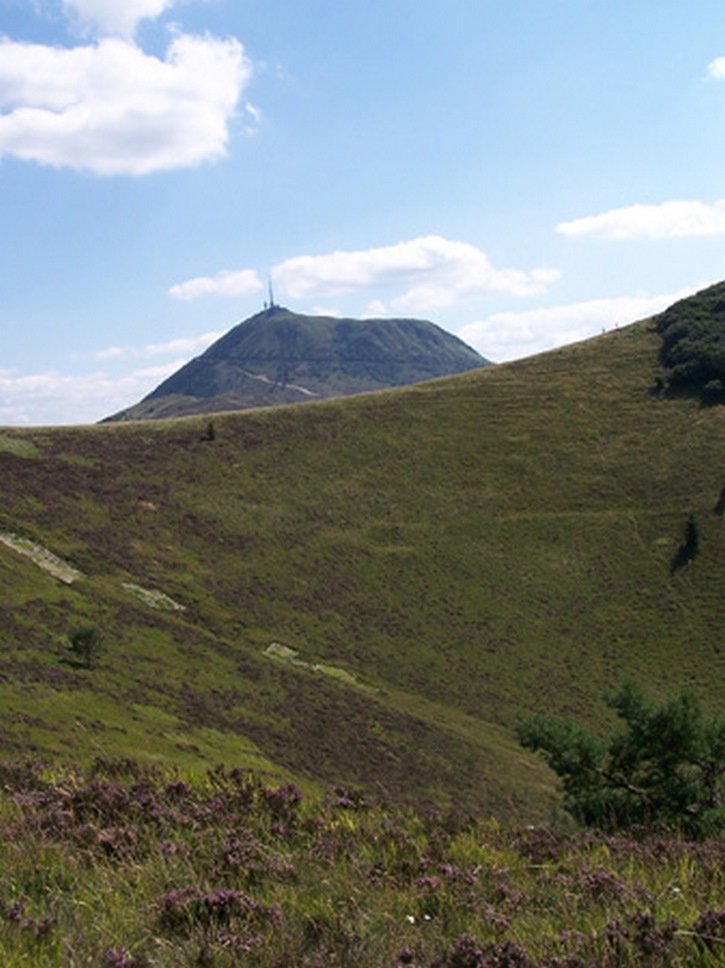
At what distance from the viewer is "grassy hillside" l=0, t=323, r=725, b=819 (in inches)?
1725

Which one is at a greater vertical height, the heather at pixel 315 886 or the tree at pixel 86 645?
the heather at pixel 315 886

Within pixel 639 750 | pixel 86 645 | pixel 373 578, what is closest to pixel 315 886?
pixel 639 750

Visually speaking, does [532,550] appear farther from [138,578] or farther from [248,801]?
[248,801]

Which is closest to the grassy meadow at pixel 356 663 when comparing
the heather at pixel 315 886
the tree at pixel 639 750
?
the heather at pixel 315 886

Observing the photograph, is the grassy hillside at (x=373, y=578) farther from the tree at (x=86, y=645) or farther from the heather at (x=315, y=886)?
the heather at (x=315, y=886)

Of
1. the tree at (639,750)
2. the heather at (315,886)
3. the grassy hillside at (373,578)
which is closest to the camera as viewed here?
the heather at (315,886)

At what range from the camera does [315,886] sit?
5.19 metres

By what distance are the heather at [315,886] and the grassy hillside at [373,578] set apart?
25841 millimetres

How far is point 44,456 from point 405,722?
54.7 meters

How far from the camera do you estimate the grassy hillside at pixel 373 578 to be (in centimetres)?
4381

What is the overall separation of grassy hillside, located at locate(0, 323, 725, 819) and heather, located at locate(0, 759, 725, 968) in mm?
25841

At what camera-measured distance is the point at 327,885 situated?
16.9 ft

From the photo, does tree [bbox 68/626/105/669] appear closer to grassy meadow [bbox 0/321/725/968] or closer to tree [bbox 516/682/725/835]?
grassy meadow [bbox 0/321/725/968]

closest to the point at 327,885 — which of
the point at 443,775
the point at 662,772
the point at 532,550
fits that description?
the point at 662,772
